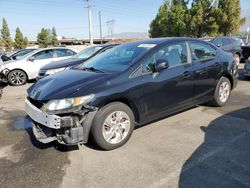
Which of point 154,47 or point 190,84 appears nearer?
point 154,47

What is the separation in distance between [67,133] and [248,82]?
7.21 metres

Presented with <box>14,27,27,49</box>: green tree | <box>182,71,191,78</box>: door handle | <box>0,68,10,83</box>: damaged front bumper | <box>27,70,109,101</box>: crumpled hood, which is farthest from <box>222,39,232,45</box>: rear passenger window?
<box>14,27,27,49</box>: green tree

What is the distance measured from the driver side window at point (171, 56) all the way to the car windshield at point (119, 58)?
0.67 ft

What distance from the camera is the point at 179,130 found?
4.61 metres

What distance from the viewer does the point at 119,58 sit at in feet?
15.5

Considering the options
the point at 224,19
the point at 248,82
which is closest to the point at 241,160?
the point at 248,82

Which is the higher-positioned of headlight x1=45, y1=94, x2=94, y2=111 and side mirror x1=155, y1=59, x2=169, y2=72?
side mirror x1=155, y1=59, x2=169, y2=72

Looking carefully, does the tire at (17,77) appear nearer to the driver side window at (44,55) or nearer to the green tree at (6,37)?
the driver side window at (44,55)

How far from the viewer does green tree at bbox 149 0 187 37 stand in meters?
37.9

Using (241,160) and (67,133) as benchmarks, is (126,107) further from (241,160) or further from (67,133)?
(241,160)

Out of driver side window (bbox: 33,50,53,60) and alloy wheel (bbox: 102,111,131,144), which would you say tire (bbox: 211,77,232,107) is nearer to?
alloy wheel (bbox: 102,111,131,144)

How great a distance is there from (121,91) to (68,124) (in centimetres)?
92

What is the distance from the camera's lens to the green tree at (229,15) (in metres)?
34.2

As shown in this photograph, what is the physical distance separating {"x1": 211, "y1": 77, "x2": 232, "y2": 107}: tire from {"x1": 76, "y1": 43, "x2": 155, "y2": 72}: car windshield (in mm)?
2001
